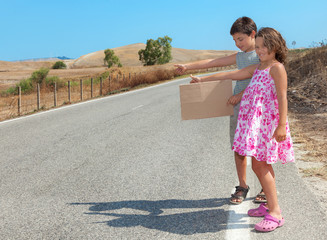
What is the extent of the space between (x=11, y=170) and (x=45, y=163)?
1.88 ft

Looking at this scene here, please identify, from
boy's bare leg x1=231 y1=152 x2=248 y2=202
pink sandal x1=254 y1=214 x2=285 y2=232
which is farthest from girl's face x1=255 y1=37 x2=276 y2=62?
pink sandal x1=254 y1=214 x2=285 y2=232

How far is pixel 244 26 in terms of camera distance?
390 centimetres

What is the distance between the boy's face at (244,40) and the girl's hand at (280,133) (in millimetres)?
970

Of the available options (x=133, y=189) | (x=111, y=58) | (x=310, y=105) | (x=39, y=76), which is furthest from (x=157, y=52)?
(x=133, y=189)

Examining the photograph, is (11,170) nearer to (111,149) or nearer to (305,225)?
(111,149)

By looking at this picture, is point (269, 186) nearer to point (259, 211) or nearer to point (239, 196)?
point (259, 211)

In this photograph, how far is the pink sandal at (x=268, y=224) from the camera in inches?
138

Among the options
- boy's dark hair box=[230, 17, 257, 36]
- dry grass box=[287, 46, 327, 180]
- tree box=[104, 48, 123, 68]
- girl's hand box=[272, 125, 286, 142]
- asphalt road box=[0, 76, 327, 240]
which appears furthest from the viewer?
tree box=[104, 48, 123, 68]

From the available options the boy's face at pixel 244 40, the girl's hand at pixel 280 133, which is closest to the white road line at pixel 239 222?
the girl's hand at pixel 280 133

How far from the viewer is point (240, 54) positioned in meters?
4.10

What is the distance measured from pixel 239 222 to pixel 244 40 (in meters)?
1.77

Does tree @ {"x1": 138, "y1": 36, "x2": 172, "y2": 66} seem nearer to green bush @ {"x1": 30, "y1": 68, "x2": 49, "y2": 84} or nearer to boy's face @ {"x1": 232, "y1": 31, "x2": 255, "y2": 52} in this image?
green bush @ {"x1": 30, "y1": 68, "x2": 49, "y2": 84}

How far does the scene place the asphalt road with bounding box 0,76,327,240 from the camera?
12.1 feet

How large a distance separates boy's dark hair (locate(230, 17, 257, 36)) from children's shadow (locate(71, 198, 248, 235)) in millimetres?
1820
